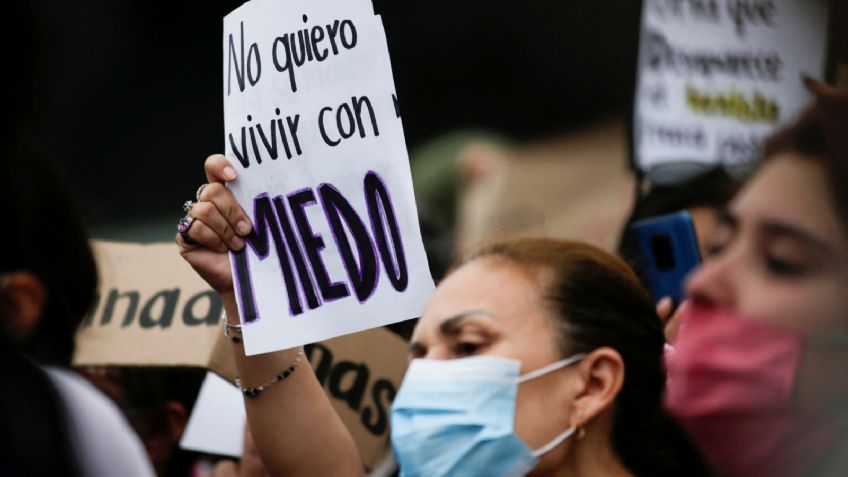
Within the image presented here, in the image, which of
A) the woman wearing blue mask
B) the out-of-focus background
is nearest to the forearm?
the woman wearing blue mask

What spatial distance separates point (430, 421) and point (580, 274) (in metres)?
0.44

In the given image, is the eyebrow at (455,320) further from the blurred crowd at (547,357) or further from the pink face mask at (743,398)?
the pink face mask at (743,398)

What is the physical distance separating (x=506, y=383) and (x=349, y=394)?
2.43 ft

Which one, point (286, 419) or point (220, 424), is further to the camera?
point (220, 424)

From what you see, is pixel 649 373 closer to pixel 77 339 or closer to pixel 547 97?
pixel 77 339

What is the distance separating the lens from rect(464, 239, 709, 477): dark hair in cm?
273

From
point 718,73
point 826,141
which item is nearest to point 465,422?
point 826,141

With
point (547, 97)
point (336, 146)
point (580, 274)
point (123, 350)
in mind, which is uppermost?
point (336, 146)

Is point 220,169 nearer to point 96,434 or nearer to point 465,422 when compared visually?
point 96,434

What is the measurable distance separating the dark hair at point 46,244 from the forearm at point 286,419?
0.75 m

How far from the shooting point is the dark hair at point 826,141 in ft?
6.52

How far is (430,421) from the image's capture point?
8.89 ft

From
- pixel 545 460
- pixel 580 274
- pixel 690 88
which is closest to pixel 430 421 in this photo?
pixel 545 460

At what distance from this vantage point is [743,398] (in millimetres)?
2152
